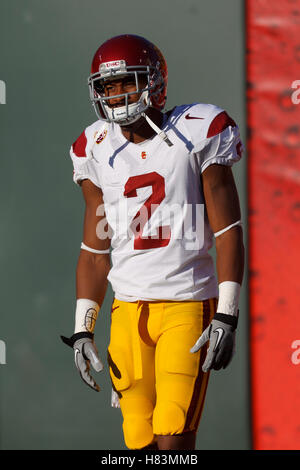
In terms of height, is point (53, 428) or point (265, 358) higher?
point (265, 358)

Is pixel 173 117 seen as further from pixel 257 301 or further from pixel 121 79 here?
pixel 257 301

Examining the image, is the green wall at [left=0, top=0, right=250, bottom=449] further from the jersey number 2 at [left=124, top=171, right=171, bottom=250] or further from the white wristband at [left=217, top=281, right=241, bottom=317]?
the white wristband at [left=217, top=281, right=241, bottom=317]

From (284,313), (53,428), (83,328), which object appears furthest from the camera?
(53,428)

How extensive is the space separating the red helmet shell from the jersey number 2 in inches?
8.5

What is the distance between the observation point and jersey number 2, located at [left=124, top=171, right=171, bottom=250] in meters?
1.90

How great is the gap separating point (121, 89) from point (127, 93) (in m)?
0.06

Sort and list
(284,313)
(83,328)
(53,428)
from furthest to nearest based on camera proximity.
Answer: (53,428)
(284,313)
(83,328)

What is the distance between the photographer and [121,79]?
76.5 inches

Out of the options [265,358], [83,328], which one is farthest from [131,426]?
[265,358]
